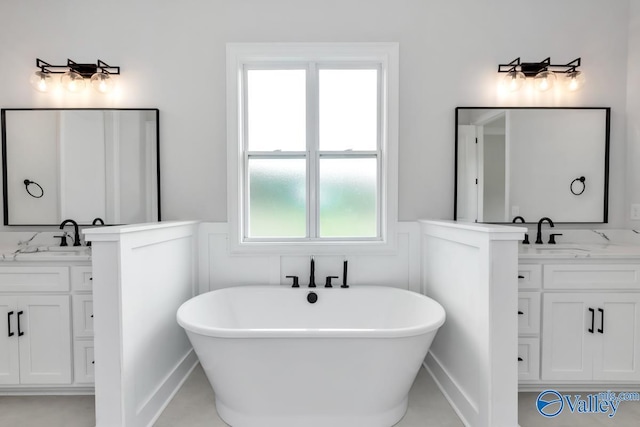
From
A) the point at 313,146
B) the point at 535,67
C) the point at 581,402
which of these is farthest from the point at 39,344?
the point at 535,67

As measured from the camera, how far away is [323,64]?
2490 mm

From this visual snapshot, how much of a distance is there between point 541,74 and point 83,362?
359 cm

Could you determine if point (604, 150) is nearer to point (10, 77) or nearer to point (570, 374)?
point (570, 374)

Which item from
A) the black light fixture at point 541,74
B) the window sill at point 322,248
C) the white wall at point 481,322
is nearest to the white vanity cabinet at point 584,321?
the white wall at point 481,322

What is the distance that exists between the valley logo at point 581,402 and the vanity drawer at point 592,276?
0.66m

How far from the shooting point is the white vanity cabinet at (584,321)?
1.97 m

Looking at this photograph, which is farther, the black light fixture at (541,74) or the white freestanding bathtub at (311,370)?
the black light fixture at (541,74)

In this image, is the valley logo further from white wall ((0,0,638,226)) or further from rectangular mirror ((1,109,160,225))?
rectangular mirror ((1,109,160,225))

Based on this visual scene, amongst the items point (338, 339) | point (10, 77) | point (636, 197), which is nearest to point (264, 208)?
point (338, 339)

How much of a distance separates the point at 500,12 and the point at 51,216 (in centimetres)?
362

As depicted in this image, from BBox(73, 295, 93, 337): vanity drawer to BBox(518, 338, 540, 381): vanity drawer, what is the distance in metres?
2.59

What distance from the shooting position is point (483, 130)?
7.97 feet

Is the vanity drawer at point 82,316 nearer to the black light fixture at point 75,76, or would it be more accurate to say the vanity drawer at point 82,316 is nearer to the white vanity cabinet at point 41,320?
the white vanity cabinet at point 41,320
